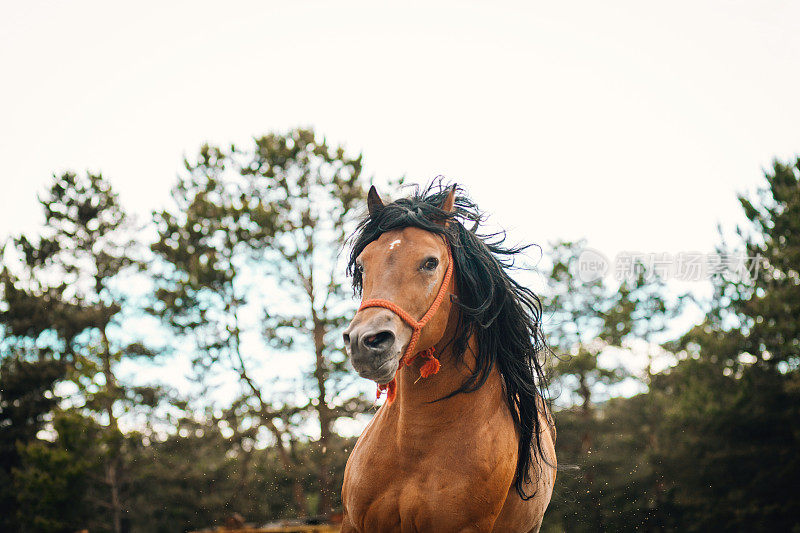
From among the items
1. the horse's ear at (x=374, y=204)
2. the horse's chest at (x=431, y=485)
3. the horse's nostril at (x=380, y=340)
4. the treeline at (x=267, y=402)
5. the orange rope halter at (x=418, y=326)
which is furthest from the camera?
the treeline at (x=267, y=402)

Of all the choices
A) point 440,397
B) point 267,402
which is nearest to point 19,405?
point 267,402

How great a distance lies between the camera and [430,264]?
3023mm

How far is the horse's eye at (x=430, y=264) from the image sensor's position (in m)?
3.00

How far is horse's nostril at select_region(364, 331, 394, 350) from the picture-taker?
256 centimetres

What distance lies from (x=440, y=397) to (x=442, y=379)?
0.32 ft

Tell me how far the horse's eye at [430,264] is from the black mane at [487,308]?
0.83ft

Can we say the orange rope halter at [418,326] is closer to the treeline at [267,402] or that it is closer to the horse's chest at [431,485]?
the horse's chest at [431,485]

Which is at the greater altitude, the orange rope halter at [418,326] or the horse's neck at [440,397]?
the orange rope halter at [418,326]

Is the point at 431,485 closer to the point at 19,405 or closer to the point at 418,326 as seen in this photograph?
the point at 418,326

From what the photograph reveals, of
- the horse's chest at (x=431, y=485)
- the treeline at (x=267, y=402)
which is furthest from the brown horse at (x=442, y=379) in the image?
the treeline at (x=267, y=402)

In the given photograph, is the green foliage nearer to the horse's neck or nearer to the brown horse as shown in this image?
the brown horse

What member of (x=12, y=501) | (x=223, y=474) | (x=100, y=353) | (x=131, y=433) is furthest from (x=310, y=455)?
(x=12, y=501)

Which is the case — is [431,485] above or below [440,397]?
below

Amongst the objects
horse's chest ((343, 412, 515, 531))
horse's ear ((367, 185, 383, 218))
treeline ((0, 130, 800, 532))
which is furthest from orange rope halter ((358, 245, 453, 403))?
treeline ((0, 130, 800, 532))
